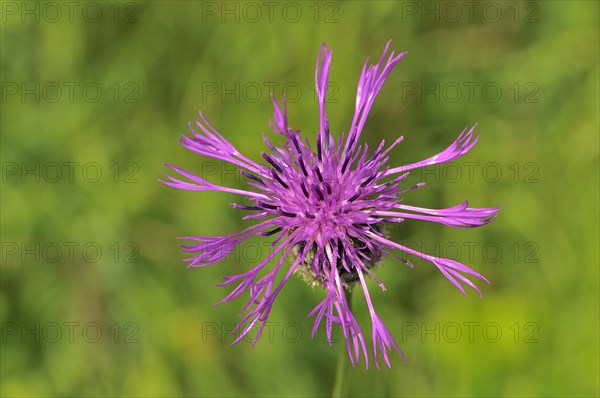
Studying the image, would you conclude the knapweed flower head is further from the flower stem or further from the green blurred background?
the green blurred background

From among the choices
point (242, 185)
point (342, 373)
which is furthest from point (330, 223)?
point (242, 185)

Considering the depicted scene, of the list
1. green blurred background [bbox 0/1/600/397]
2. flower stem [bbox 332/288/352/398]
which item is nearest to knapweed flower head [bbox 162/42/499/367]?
flower stem [bbox 332/288/352/398]

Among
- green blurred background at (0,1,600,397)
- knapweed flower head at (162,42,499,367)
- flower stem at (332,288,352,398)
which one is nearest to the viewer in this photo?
knapweed flower head at (162,42,499,367)

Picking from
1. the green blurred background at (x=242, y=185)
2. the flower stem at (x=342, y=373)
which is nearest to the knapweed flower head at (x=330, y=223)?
the flower stem at (x=342, y=373)

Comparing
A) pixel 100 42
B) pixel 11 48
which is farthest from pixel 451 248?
pixel 11 48

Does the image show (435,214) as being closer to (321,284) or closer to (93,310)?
(321,284)

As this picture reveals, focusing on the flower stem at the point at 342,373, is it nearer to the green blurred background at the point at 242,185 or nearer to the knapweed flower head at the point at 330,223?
the knapweed flower head at the point at 330,223

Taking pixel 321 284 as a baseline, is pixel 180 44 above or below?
above

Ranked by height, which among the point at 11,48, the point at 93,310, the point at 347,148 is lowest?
the point at 93,310
